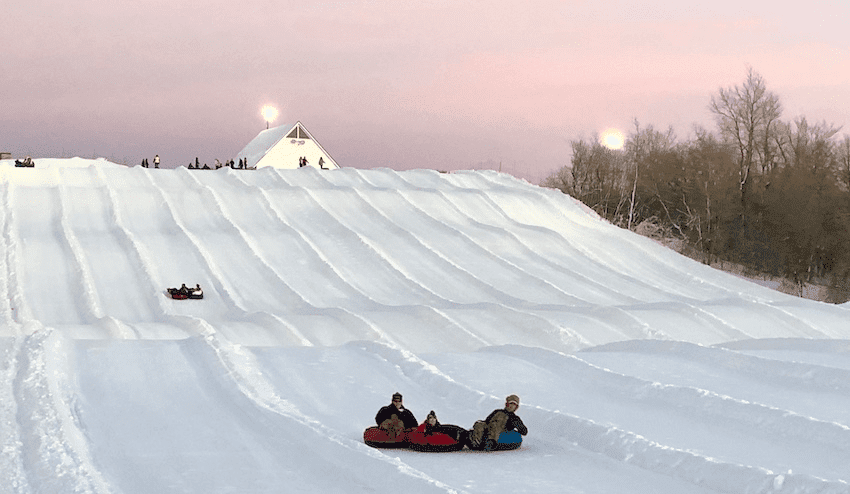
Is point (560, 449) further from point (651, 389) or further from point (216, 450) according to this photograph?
point (216, 450)

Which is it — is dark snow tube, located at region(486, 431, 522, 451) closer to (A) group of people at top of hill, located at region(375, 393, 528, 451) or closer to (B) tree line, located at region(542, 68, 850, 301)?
(A) group of people at top of hill, located at region(375, 393, 528, 451)

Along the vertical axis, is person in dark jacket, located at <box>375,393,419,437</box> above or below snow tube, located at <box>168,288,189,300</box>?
below

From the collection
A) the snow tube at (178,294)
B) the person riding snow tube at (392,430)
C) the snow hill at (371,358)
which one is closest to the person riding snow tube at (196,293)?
the snow tube at (178,294)

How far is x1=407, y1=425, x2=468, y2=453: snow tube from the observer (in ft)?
28.7

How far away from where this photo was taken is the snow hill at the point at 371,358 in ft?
26.8

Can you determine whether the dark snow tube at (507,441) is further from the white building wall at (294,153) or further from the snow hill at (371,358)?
the white building wall at (294,153)

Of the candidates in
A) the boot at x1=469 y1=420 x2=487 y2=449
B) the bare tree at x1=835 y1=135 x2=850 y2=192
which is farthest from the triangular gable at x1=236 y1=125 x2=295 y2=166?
the boot at x1=469 y1=420 x2=487 y2=449

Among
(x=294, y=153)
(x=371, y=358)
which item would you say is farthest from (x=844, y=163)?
(x=371, y=358)

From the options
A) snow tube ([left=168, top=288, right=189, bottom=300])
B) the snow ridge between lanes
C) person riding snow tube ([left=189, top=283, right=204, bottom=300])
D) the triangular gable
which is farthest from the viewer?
the triangular gable

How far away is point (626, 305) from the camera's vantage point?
26.5 metres

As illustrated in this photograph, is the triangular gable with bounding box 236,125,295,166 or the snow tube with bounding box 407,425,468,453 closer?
the snow tube with bounding box 407,425,468,453

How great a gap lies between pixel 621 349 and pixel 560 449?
→ 6110 mm

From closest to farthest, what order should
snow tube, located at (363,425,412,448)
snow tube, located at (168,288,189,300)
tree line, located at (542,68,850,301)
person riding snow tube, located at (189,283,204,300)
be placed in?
1. snow tube, located at (363,425,412,448)
2. snow tube, located at (168,288,189,300)
3. person riding snow tube, located at (189,283,204,300)
4. tree line, located at (542,68,850,301)

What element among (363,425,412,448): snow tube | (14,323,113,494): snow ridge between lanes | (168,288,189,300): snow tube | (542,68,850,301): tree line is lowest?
(14,323,113,494): snow ridge between lanes
